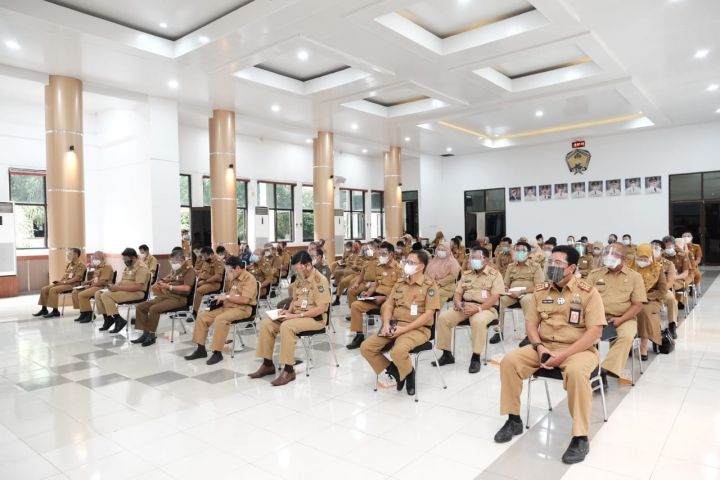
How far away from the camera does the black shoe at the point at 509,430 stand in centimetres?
313

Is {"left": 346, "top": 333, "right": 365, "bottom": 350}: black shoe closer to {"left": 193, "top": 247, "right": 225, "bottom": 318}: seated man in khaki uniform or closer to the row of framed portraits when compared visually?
{"left": 193, "top": 247, "right": 225, "bottom": 318}: seated man in khaki uniform

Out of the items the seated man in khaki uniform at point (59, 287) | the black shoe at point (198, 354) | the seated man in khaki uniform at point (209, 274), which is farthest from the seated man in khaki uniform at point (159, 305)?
the seated man in khaki uniform at point (59, 287)

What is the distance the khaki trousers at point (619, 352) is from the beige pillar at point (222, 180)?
8.65 meters

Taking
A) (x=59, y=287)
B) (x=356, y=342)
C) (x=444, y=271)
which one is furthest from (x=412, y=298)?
(x=59, y=287)

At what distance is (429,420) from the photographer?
11.6ft

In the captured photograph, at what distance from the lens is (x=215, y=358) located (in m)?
5.17

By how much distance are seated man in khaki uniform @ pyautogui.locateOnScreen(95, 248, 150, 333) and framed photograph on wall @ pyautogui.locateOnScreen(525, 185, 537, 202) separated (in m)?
14.2

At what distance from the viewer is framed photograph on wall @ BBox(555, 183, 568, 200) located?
1666 centimetres

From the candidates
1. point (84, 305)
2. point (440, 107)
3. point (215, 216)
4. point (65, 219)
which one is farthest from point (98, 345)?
point (440, 107)

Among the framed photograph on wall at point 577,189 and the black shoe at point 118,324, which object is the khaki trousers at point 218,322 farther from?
the framed photograph on wall at point 577,189

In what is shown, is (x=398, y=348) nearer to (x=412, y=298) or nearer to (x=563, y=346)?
(x=412, y=298)

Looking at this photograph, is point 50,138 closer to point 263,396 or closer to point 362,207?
point 263,396

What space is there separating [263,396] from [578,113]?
12.4 metres

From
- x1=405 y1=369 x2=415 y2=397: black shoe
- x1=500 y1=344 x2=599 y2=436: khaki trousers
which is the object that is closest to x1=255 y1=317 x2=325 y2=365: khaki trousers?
x1=405 y1=369 x2=415 y2=397: black shoe
